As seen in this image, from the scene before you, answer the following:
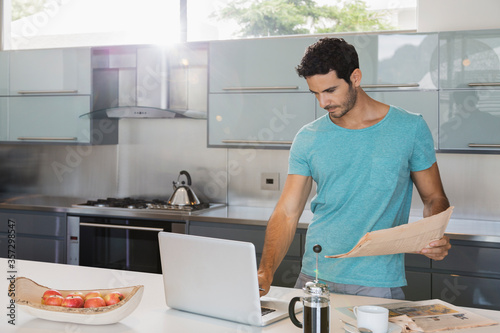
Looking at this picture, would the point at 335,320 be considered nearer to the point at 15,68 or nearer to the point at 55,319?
the point at 55,319

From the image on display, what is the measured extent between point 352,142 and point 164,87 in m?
2.15

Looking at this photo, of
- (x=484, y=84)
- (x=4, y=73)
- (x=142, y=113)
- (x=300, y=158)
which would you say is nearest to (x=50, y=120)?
(x=4, y=73)

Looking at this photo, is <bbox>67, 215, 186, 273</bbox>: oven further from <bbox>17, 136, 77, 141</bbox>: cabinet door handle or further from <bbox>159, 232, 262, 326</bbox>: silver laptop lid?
<bbox>159, 232, 262, 326</bbox>: silver laptop lid

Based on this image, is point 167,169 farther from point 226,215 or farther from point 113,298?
point 113,298

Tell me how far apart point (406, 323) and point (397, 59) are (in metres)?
2.15

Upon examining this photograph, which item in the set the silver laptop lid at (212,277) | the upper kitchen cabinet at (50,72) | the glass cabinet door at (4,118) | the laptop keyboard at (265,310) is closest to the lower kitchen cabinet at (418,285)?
the laptop keyboard at (265,310)

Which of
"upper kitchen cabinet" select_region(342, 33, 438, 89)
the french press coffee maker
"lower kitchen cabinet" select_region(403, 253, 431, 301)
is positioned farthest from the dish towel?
"upper kitchen cabinet" select_region(342, 33, 438, 89)

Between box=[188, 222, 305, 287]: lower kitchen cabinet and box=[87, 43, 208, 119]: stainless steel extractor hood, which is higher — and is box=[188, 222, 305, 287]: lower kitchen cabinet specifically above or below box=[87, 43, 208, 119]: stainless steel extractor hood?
below

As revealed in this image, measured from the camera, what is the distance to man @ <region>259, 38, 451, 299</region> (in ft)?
6.13

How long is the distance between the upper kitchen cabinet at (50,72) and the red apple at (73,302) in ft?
8.46

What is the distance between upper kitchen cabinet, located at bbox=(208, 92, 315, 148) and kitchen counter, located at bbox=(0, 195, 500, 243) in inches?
18.0

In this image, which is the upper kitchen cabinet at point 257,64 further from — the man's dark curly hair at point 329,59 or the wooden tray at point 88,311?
the wooden tray at point 88,311

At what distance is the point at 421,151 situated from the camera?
191 centimetres

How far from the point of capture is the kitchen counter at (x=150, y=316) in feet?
4.75
